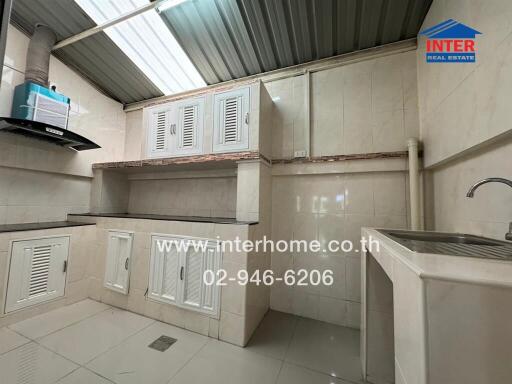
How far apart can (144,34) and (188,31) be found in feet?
1.85

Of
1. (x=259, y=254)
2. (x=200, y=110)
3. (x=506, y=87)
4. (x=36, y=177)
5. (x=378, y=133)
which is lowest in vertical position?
(x=259, y=254)

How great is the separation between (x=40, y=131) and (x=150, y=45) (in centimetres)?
148

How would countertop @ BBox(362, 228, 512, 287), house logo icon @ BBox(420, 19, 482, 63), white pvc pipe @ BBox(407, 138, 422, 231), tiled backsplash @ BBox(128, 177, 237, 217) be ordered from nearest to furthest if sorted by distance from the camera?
countertop @ BBox(362, 228, 512, 287), house logo icon @ BBox(420, 19, 482, 63), white pvc pipe @ BBox(407, 138, 422, 231), tiled backsplash @ BBox(128, 177, 237, 217)

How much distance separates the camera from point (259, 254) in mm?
2004

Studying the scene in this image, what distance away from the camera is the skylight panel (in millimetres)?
1998

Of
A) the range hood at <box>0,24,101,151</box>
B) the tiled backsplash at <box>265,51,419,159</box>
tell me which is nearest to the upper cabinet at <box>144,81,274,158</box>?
the tiled backsplash at <box>265,51,419,159</box>

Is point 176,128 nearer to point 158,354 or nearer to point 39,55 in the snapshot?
point 39,55

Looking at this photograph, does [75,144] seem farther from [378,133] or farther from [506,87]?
[506,87]

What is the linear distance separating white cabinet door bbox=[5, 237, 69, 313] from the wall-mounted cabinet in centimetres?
140

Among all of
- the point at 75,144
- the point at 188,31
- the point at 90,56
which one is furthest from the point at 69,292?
the point at 188,31

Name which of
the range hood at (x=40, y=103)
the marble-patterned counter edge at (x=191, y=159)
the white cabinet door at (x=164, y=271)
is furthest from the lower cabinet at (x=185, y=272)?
the range hood at (x=40, y=103)

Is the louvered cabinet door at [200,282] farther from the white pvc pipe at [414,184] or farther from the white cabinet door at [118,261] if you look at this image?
the white pvc pipe at [414,184]

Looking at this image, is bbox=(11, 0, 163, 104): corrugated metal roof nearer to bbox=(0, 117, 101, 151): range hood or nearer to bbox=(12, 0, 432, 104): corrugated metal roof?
bbox=(12, 0, 432, 104): corrugated metal roof

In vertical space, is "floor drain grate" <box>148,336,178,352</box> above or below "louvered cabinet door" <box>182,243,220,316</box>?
below
